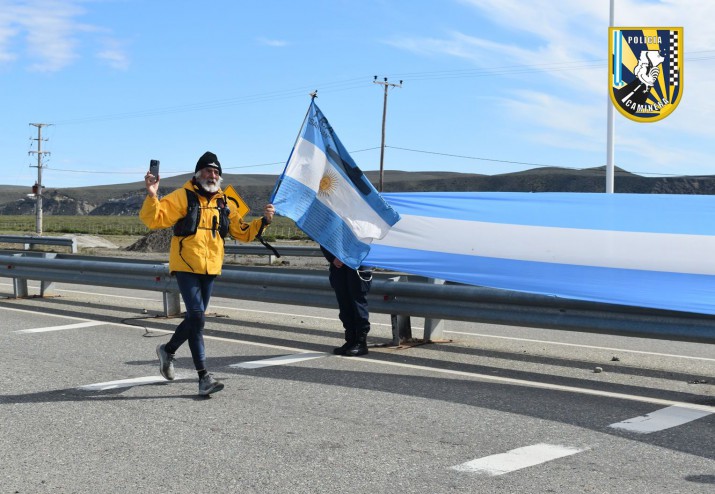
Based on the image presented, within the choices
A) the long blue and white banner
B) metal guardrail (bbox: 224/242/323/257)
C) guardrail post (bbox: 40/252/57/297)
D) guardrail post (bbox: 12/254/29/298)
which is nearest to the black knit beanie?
the long blue and white banner

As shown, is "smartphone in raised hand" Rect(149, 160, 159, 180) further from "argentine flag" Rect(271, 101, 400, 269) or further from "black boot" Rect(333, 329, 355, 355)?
"black boot" Rect(333, 329, 355, 355)

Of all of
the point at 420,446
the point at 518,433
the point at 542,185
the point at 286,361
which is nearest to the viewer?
the point at 420,446

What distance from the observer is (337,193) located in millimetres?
9734

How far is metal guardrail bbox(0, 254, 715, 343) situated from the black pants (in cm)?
45

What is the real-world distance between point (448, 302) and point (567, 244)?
146 cm

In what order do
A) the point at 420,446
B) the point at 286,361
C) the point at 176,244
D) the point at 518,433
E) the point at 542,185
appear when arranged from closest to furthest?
the point at 420,446, the point at 518,433, the point at 176,244, the point at 286,361, the point at 542,185

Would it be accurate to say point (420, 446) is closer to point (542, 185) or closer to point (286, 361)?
point (286, 361)

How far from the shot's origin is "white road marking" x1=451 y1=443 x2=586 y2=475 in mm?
5461

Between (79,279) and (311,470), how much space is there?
10.1 metres

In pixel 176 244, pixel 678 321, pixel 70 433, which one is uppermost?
pixel 176 244

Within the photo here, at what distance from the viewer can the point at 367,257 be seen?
10.4 metres

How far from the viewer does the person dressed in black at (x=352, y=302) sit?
32.3 ft

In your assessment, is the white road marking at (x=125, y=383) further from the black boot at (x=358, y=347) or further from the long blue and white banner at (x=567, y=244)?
the long blue and white banner at (x=567, y=244)

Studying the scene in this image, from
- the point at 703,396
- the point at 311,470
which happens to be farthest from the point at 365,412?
the point at 703,396
